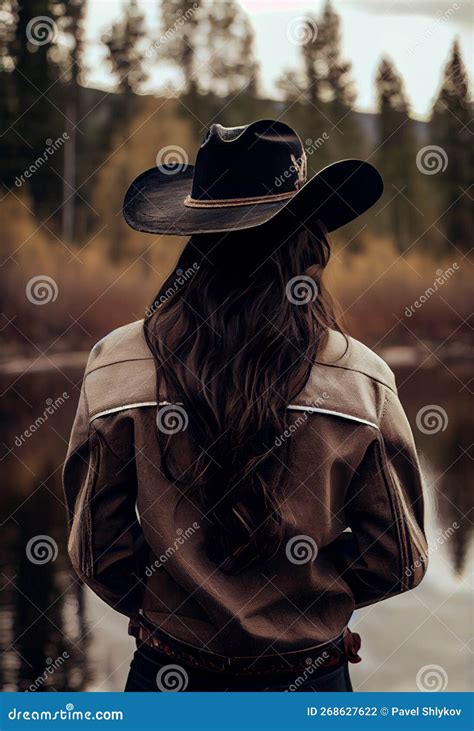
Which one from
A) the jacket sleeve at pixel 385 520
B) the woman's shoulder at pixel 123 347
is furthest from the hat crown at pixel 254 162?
the jacket sleeve at pixel 385 520

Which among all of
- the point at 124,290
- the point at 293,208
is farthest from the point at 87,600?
the point at 293,208

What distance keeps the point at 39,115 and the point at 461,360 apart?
5146 millimetres

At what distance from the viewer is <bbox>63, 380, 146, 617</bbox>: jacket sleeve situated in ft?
5.70

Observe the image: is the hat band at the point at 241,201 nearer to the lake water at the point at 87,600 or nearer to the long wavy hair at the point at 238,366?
the long wavy hair at the point at 238,366

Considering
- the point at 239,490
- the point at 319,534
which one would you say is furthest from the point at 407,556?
the point at 239,490

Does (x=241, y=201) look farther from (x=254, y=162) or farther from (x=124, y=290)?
(x=124, y=290)

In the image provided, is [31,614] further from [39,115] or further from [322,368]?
[39,115]

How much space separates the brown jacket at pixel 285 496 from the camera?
168 cm

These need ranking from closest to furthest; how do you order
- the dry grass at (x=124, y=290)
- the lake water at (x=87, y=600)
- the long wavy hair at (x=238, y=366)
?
the long wavy hair at (x=238, y=366)
the lake water at (x=87, y=600)
the dry grass at (x=124, y=290)

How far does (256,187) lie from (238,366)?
34 centimetres

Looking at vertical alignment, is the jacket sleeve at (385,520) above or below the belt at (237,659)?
above

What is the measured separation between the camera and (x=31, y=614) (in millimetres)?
5160

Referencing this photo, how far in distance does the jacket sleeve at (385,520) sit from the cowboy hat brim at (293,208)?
1.14ft

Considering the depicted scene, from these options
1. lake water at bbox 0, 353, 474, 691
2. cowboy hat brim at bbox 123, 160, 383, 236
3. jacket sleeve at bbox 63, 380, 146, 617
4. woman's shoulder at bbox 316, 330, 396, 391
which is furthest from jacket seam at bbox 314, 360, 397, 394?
lake water at bbox 0, 353, 474, 691
